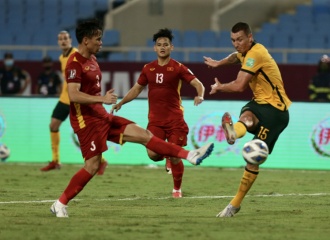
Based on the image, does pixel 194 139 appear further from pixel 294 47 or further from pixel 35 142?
pixel 294 47

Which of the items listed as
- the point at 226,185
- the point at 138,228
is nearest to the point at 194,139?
the point at 226,185

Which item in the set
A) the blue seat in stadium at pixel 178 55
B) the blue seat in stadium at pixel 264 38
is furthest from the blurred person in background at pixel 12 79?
the blue seat in stadium at pixel 264 38

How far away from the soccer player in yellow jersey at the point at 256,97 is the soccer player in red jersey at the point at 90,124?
0.76 meters

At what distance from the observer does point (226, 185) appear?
14.5m

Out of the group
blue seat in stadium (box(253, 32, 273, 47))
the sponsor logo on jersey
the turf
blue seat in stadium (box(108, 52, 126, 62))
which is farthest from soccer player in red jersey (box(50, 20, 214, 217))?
blue seat in stadium (box(253, 32, 273, 47))

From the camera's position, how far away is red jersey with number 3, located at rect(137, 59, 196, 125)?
42.3ft

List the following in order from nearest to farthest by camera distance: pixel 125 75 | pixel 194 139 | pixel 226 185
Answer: pixel 226 185 → pixel 194 139 → pixel 125 75

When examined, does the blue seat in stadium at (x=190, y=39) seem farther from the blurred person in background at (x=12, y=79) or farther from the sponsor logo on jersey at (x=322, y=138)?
the sponsor logo on jersey at (x=322, y=138)

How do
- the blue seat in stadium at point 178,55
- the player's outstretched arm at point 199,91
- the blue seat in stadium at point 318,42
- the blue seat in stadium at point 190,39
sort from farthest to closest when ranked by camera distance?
the blue seat in stadium at point 190,39
the blue seat in stadium at point 318,42
the blue seat in stadium at point 178,55
the player's outstretched arm at point 199,91

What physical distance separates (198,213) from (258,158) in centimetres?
108

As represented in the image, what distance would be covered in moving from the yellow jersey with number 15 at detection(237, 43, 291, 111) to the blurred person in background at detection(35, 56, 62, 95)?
967cm

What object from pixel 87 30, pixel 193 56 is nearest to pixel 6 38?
pixel 193 56

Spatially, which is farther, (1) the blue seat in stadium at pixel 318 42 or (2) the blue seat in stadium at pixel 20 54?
(1) the blue seat in stadium at pixel 318 42

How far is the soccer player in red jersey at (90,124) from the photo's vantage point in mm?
10141
